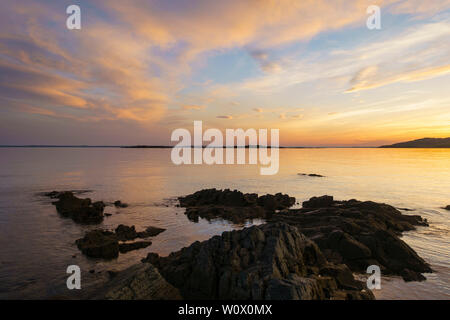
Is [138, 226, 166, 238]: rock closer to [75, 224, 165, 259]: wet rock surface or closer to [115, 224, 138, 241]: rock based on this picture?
[75, 224, 165, 259]: wet rock surface

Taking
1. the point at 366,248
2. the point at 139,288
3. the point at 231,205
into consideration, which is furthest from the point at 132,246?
the point at 366,248

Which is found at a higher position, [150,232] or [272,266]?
[272,266]

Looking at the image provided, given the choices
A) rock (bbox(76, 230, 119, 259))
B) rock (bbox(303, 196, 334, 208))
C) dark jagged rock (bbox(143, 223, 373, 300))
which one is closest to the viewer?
dark jagged rock (bbox(143, 223, 373, 300))

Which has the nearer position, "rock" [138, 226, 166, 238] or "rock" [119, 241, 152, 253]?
"rock" [119, 241, 152, 253]

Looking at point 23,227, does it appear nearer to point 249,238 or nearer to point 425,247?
point 249,238

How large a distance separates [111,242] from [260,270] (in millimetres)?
13844

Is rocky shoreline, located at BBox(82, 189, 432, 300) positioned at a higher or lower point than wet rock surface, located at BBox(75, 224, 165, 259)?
higher

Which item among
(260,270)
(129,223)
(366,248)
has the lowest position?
(129,223)

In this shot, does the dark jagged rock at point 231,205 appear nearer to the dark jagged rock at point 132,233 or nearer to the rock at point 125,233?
the dark jagged rock at point 132,233

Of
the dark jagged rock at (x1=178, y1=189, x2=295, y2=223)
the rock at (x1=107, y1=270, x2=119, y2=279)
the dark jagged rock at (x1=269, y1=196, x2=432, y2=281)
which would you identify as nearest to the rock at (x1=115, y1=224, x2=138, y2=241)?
the rock at (x1=107, y1=270, x2=119, y2=279)

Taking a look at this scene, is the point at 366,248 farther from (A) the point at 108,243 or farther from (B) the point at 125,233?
(B) the point at 125,233

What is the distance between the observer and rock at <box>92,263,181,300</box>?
35.9ft

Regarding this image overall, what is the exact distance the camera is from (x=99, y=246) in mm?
20203

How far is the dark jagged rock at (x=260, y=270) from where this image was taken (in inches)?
438
